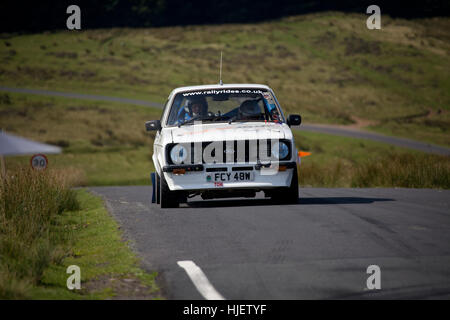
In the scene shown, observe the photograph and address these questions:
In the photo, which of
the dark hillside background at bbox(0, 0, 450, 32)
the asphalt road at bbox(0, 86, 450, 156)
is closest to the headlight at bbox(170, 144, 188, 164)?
the asphalt road at bbox(0, 86, 450, 156)

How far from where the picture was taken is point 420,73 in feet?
224

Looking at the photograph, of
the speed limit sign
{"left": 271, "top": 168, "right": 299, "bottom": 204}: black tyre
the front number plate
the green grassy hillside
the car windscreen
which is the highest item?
the car windscreen

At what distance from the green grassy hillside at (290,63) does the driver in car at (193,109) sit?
120ft

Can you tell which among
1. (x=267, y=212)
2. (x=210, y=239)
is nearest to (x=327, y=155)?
(x=267, y=212)

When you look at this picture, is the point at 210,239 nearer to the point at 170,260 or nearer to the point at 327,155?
the point at 170,260

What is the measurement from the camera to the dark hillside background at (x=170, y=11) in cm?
8375

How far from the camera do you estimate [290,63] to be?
7531 centimetres

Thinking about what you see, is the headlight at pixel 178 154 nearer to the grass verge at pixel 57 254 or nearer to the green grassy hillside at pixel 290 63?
the grass verge at pixel 57 254

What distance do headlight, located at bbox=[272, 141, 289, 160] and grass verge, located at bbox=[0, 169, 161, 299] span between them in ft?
8.18

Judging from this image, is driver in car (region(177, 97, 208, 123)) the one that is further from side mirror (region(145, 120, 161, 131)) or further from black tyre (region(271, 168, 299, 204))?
black tyre (region(271, 168, 299, 204))

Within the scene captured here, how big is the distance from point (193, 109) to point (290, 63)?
6356 centimetres

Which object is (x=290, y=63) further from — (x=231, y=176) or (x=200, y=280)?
(x=200, y=280)

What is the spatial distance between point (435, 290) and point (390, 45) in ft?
244

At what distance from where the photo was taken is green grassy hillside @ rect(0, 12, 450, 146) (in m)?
58.0
